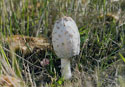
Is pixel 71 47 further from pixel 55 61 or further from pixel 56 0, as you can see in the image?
pixel 56 0

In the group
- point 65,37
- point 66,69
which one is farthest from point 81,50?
point 65,37

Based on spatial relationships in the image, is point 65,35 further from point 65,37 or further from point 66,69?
point 66,69

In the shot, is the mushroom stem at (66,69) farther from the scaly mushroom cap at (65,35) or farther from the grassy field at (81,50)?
the scaly mushroom cap at (65,35)

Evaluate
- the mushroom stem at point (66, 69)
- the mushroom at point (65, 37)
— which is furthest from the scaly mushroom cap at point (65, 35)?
the mushroom stem at point (66, 69)

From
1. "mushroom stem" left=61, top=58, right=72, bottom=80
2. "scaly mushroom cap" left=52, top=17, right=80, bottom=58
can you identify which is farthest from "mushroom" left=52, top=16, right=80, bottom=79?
"mushroom stem" left=61, top=58, right=72, bottom=80

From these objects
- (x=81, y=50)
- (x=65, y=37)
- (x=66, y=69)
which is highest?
(x=65, y=37)

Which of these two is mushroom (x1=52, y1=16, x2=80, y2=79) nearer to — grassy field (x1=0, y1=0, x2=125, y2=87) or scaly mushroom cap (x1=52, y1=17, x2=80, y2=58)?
scaly mushroom cap (x1=52, y1=17, x2=80, y2=58)
